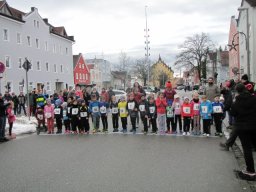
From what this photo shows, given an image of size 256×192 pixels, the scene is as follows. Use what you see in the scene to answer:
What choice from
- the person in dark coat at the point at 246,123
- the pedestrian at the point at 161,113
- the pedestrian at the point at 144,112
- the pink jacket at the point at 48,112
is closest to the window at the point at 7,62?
the pink jacket at the point at 48,112

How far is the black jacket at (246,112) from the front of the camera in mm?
7248

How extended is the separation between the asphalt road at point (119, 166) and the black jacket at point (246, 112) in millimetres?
1110

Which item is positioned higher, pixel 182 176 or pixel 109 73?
pixel 109 73

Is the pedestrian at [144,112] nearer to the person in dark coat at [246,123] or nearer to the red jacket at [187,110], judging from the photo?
the red jacket at [187,110]

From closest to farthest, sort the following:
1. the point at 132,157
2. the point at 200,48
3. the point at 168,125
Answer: the point at 132,157 → the point at 168,125 → the point at 200,48

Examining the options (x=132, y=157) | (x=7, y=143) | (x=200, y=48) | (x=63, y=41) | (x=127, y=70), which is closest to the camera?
(x=132, y=157)

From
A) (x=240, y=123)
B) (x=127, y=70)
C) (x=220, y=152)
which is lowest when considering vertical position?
(x=220, y=152)

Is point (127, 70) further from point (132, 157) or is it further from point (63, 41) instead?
point (132, 157)

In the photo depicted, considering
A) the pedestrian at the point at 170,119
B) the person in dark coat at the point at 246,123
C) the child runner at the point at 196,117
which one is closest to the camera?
the person in dark coat at the point at 246,123

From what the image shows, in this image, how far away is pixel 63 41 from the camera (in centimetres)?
6138

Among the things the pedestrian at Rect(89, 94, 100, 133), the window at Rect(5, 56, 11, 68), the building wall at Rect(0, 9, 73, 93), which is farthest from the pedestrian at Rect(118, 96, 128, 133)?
the window at Rect(5, 56, 11, 68)

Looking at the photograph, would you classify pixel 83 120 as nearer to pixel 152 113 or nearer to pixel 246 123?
pixel 152 113

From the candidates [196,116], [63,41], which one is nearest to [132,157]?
[196,116]

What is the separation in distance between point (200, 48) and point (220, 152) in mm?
74374
